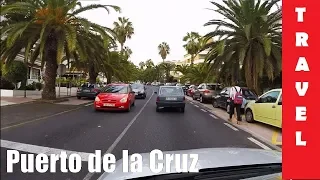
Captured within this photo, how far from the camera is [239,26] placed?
20734mm

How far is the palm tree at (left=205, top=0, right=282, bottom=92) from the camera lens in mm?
19109

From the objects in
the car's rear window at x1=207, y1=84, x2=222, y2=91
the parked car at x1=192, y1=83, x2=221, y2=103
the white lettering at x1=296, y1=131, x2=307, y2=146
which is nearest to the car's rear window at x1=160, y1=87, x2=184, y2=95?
the parked car at x1=192, y1=83, x2=221, y2=103

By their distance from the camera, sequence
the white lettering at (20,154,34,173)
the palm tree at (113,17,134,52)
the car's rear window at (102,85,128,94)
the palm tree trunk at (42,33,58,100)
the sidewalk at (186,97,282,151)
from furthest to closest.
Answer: the palm tree at (113,17,134,52)
the palm tree trunk at (42,33,58,100)
the car's rear window at (102,85,128,94)
the sidewalk at (186,97,282,151)
the white lettering at (20,154,34,173)

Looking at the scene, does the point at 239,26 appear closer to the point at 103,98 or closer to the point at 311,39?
the point at 103,98

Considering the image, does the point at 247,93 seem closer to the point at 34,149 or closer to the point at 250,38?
the point at 250,38

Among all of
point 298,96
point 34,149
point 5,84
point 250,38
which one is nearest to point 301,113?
point 298,96

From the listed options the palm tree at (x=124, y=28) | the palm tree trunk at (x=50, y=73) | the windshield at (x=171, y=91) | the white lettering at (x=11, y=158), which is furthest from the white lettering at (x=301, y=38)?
the palm tree at (x=124, y=28)

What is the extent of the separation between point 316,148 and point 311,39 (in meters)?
1.00

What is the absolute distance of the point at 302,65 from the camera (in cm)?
295

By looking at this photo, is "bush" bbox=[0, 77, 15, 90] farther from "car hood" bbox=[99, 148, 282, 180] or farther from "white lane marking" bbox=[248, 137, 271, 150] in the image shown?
"car hood" bbox=[99, 148, 282, 180]

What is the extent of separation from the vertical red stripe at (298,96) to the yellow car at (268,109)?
8.34 metres

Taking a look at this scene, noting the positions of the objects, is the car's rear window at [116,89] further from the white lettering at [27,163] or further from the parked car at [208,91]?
the white lettering at [27,163]

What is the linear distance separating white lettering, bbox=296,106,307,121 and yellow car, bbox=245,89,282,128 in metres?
8.38

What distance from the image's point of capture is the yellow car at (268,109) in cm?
1117
